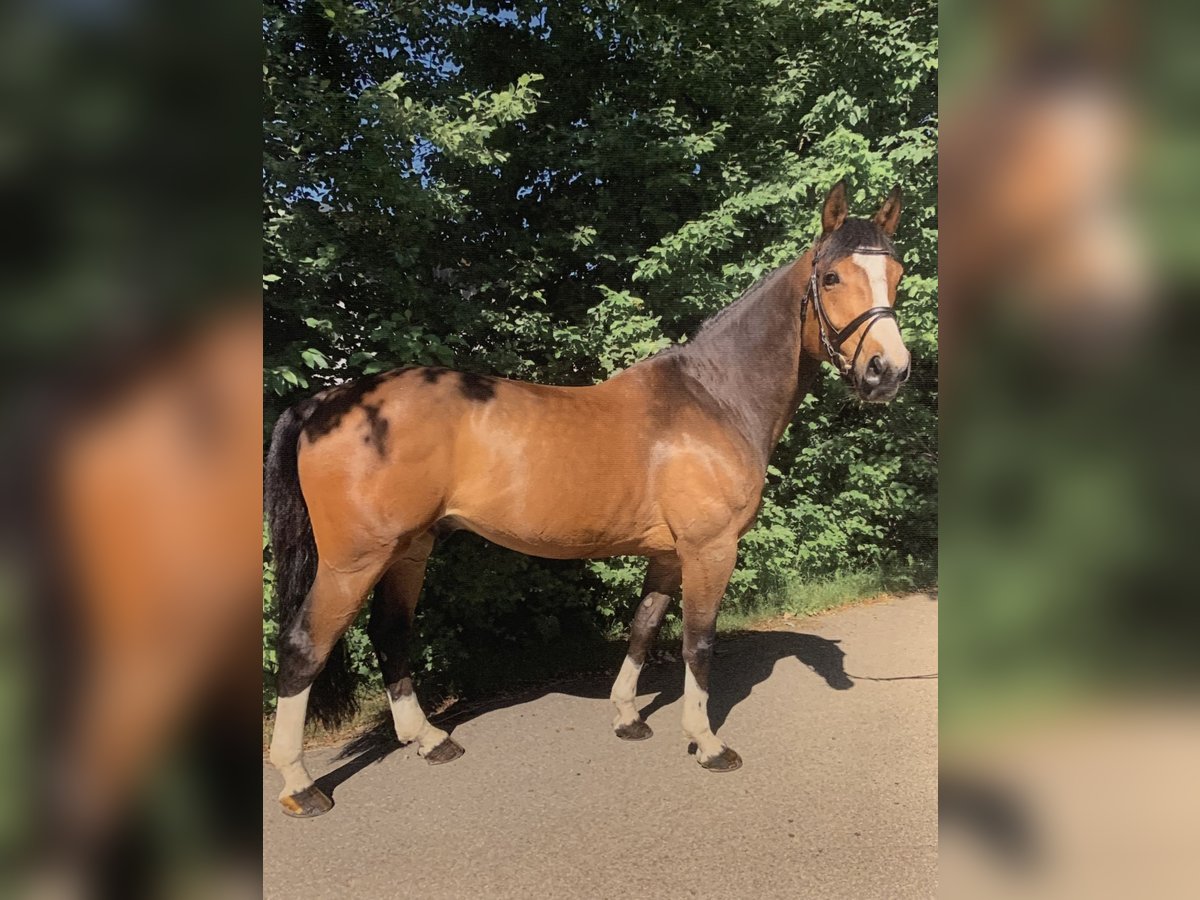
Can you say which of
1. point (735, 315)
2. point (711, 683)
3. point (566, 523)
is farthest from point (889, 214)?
point (711, 683)

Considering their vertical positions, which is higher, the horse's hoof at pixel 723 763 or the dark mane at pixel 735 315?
the dark mane at pixel 735 315

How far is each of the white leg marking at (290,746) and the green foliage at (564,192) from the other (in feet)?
1.77

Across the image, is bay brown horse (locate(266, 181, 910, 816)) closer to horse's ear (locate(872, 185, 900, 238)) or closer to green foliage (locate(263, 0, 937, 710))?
horse's ear (locate(872, 185, 900, 238))

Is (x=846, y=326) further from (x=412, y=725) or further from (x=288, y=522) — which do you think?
(x=412, y=725)

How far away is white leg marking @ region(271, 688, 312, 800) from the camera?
2.27 m

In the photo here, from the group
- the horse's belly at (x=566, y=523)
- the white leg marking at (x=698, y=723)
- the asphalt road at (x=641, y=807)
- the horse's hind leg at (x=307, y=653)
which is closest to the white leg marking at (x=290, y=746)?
the horse's hind leg at (x=307, y=653)

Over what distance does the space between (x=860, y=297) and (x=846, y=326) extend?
0.12 metres

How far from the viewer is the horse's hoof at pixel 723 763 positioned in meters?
2.60

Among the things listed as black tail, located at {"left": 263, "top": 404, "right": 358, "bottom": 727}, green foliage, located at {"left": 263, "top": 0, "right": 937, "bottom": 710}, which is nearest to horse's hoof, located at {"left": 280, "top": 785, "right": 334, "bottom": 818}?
black tail, located at {"left": 263, "top": 404, "right": 358, "bottom": 727}

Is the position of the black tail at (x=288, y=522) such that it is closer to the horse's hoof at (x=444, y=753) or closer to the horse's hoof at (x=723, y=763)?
the horse's hoof at (x=444, y=753)

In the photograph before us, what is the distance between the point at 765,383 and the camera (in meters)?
2.78

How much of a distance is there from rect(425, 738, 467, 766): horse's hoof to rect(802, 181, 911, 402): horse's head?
222 cm

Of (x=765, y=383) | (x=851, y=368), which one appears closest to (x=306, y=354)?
(x=765, y=383)
